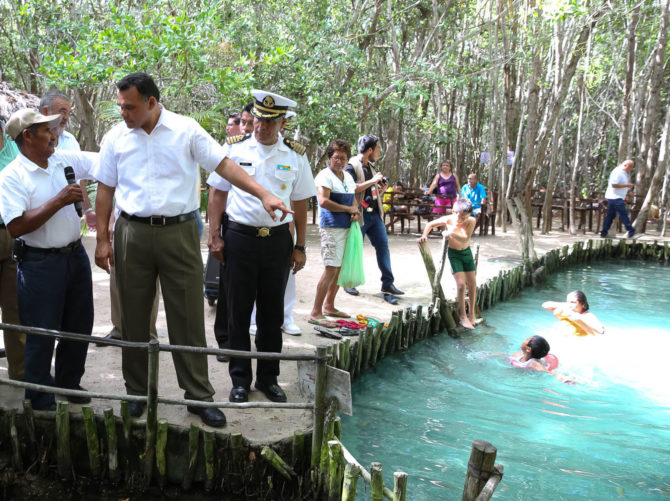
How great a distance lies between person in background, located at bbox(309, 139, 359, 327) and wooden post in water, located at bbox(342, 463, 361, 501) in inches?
116

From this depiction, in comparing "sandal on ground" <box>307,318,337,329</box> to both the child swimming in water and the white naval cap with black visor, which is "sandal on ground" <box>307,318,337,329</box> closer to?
the child swimming in water

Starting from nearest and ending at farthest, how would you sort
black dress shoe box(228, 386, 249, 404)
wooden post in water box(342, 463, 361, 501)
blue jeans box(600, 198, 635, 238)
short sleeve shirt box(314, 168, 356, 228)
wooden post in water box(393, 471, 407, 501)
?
wooden post in water box(393, 471, 407, 501)
wooden post in water box(342, 463, 361, 501)
black dress shoe box(228, 386, 249, 404)
short sleeve shirt box(314, 168, 356, 228)
blue jeans box(600, 198, 635, 238)

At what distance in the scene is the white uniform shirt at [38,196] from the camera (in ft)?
11.6

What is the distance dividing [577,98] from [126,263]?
21.3 m

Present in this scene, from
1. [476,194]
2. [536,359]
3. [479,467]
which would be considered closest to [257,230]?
[479,467]

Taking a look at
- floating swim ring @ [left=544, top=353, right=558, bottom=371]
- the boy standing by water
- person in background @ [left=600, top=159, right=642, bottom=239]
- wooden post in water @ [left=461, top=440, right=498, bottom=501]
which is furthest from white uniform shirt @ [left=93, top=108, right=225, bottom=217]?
person in background @ [left=600, top=159, right=642, bottom=239]

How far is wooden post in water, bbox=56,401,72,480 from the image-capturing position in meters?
3.57

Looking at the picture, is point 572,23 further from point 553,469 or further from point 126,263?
point 126,263

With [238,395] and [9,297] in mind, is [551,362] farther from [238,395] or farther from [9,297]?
[9,297]

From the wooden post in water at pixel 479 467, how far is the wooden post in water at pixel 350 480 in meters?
0.58

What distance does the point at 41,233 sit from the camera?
3.61m

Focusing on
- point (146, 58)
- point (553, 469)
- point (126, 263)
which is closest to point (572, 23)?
point (146, 58)

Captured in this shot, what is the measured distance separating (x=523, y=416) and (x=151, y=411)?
3.48 m

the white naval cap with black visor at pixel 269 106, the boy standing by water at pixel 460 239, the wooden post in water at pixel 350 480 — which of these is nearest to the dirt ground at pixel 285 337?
the wooden post in water at pixel 350 480
